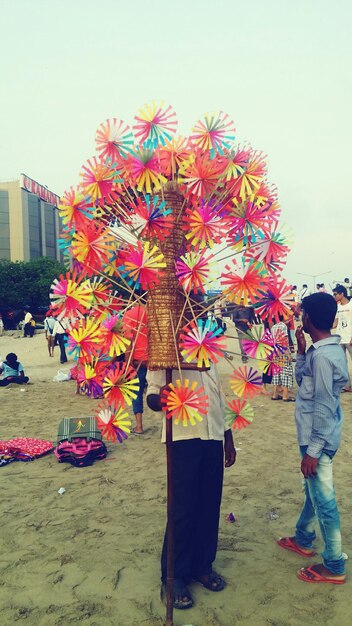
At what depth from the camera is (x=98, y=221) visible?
8.25 feet

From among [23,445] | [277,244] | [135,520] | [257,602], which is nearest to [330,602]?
[257,602]

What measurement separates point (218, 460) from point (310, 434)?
1.91ft

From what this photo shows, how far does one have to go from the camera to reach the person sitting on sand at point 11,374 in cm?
1002

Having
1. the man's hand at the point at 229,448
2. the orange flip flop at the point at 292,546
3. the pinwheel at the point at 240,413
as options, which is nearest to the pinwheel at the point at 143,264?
the pinwheel at the point at 240,413

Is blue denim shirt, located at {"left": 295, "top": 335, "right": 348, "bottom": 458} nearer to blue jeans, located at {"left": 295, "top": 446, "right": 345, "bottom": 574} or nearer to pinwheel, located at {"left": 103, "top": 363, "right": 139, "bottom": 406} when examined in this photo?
blue jeans, located at {"left": 295, "top": 446, "right": 345, "bottom": 574}

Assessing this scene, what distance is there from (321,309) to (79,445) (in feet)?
11.3

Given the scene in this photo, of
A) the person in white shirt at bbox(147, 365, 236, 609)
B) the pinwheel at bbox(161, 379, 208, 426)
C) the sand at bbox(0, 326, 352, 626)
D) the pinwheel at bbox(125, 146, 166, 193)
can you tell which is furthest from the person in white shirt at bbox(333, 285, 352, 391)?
the pinwheel at bbox(161, 379, 208, 426)

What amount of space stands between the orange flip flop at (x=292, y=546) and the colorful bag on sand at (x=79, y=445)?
A: 248cm

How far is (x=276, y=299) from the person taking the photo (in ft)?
7.76

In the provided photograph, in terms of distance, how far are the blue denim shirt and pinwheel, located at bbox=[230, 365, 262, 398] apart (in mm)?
535

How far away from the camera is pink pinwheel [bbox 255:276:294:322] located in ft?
7.72

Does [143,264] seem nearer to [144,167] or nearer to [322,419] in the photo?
[144,167]

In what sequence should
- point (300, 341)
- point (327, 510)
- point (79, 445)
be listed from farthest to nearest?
1. point (79, 445)
2. point (300, 341)
3. point (327, 510)

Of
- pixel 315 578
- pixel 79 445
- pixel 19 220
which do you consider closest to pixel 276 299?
pixel 315 578
